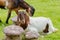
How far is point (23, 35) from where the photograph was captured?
7.89 metres

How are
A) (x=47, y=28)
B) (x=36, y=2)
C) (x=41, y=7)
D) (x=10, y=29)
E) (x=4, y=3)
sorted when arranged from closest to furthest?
(x=10, y=29), (x=47, y=28), (x=4, y=3), (x=41, y=7), (x=36, y=2)

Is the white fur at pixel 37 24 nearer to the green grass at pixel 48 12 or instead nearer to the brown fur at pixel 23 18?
the brown fur at pixel 23 18

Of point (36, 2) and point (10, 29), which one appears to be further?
point (36, 2)

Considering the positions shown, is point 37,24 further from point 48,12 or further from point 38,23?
point 48,12

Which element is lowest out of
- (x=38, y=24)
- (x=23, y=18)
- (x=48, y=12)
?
(x=48, y=12)

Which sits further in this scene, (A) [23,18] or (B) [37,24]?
(B) [37,24]

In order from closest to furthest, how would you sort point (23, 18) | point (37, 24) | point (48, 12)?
point (23, 18) → point (37, 24) → point (48, 12)

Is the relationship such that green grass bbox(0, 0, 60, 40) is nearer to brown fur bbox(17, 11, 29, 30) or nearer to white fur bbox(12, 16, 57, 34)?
white fur bbox(12, 16, 57, 34)

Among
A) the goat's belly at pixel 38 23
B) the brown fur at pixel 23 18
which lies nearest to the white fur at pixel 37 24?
the goat's belly at pixel 38 23

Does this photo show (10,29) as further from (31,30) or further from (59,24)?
(59,24)

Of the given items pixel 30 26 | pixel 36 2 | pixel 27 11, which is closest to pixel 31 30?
pixel 30 26

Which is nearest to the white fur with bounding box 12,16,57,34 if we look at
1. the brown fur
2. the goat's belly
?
the goat's belly

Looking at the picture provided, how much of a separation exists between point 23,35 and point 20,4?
4.40 ft

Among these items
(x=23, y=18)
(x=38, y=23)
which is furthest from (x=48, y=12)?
(x=23, y=18)
